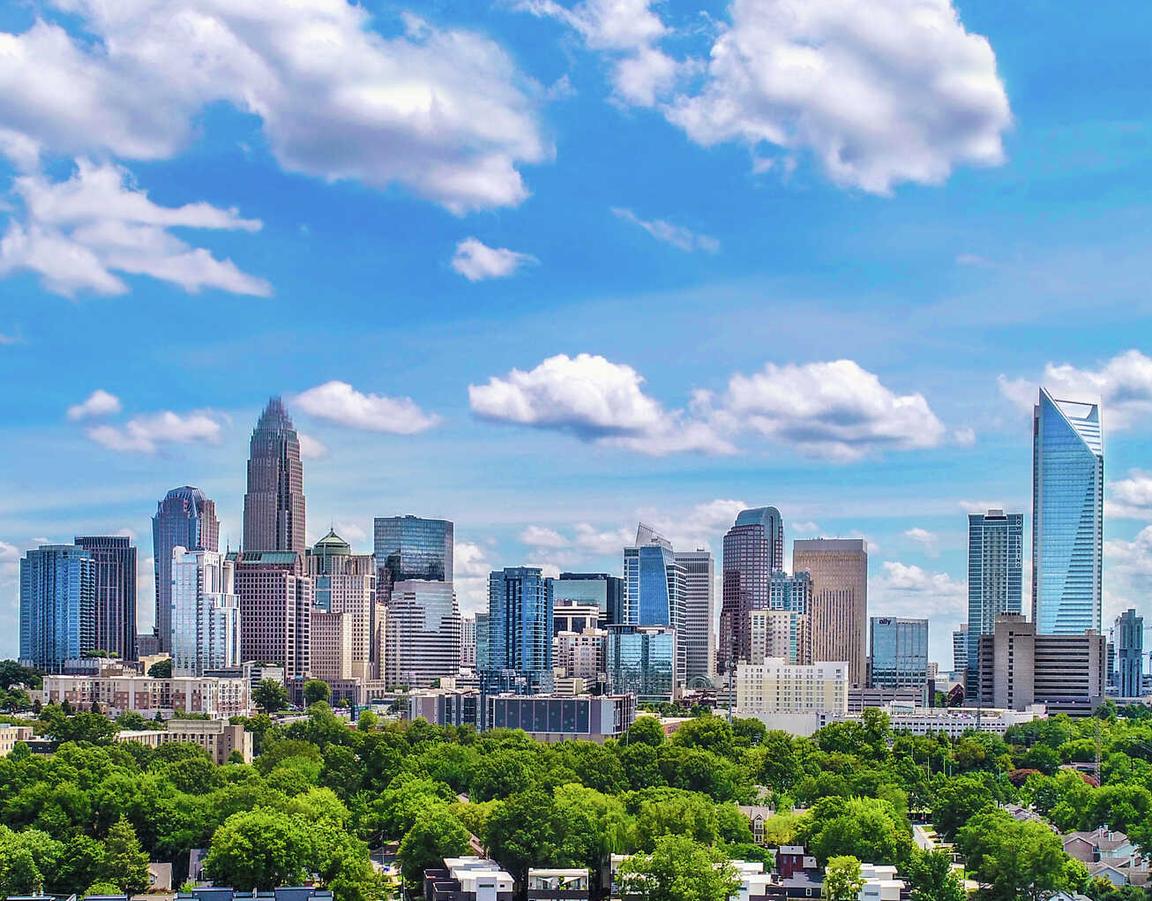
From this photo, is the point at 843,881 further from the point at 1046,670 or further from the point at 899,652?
the point at 899,652

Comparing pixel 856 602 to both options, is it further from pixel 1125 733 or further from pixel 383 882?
pixel 383 882

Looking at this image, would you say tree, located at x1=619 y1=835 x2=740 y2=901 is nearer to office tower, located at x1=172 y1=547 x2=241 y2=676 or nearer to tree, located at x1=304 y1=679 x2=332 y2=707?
tree, located at x1=304 y1=679 x2=332 y2=707

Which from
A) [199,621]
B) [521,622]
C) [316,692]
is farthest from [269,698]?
[521,622]

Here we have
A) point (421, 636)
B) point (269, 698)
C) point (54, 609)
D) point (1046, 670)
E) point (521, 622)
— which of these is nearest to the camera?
point (269, 698)

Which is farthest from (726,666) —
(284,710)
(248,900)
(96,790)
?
(248,900)

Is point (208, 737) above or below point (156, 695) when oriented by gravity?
above

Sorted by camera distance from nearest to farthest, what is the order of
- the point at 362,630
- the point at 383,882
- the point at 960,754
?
the point at 383,882 → the point at 960,754 → the point at 362,630
